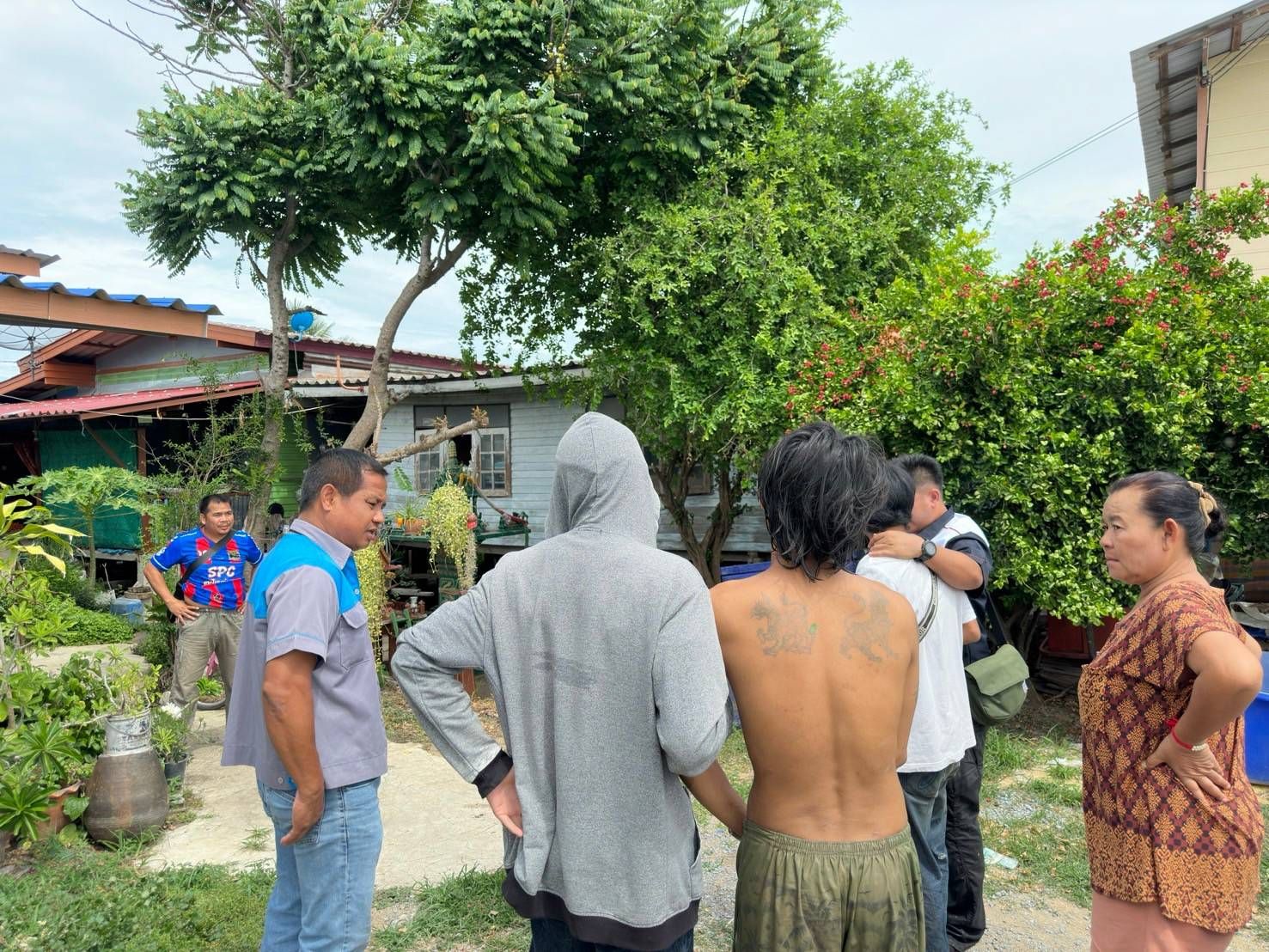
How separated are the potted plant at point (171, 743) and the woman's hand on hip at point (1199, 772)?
17.0 ft

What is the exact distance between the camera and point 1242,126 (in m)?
8.84

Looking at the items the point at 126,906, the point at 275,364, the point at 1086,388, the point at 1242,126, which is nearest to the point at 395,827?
the point at 126,906

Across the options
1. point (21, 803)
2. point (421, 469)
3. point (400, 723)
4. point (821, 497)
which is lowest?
point (400, 723)

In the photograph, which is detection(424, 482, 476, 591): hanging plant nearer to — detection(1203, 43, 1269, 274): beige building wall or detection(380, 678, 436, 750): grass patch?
detection(380, 678, 436, 750): grass patch

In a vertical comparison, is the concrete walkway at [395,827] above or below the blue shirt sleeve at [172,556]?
below

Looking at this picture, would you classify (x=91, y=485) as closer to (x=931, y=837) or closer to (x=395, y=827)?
(x=395, y=827)

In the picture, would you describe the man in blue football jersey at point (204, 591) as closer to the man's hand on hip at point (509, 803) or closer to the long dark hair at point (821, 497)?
the man's hand on hip at point (509, 803)

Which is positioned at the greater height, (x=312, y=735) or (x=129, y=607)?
(x=312, y=735)

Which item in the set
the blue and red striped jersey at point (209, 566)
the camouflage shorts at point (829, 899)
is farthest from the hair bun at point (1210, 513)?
the blue and red striped jersey at point (209, 566)

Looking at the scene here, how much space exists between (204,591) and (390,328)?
3.64 m

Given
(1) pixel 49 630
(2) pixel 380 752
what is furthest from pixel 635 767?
(1) pixel 49 630

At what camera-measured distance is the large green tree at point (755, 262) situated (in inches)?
301

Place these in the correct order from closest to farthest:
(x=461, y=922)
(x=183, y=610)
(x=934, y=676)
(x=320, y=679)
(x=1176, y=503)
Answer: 1. (x=1176, y=503)
2. (x=320, y=679)
3. (x=934, y=676)
4. (x=461, y=922)
5. (x=183, y=610)

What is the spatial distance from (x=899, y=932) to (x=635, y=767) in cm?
71
